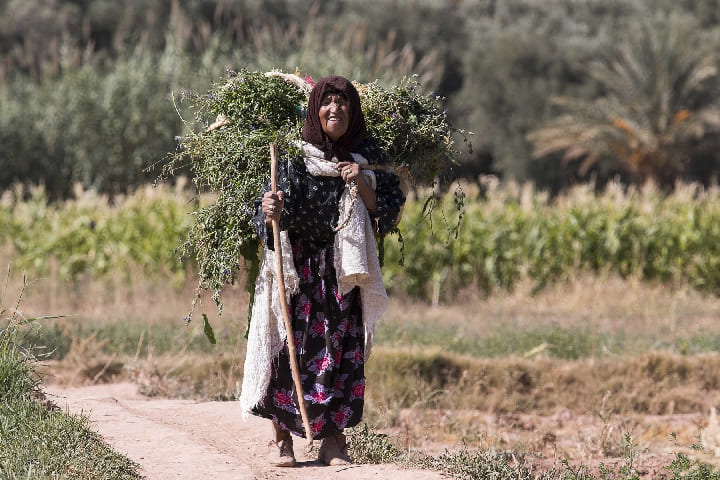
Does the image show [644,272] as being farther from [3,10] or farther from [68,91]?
[3,10]

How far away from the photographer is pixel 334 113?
504 centimetres

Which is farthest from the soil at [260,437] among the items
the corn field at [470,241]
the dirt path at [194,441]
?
the corn field at [470,241]

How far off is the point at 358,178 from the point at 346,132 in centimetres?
27

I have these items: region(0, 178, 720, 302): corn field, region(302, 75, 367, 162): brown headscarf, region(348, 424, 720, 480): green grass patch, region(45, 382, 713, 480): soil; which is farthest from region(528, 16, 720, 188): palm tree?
region(302, 75, 367, 162): brown headscarf

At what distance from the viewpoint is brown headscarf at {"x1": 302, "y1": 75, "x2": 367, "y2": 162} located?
Answer: 504cm

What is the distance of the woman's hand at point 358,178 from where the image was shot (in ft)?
16.5

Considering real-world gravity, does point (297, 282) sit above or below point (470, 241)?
above

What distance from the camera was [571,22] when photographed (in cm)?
3831

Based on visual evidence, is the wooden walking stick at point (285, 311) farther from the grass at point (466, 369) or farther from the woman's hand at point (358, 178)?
the grass at point (466, 369)

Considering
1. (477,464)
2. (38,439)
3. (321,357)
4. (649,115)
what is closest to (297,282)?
(321,357)

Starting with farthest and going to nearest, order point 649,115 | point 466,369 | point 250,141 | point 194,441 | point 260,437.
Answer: point 649,115
point 466,369
point 260,437
point 194,441
point 250,141

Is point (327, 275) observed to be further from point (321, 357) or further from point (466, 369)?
point (466, 369)

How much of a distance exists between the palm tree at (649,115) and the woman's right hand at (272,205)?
884 inches

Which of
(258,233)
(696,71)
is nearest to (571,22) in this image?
(696,71)
